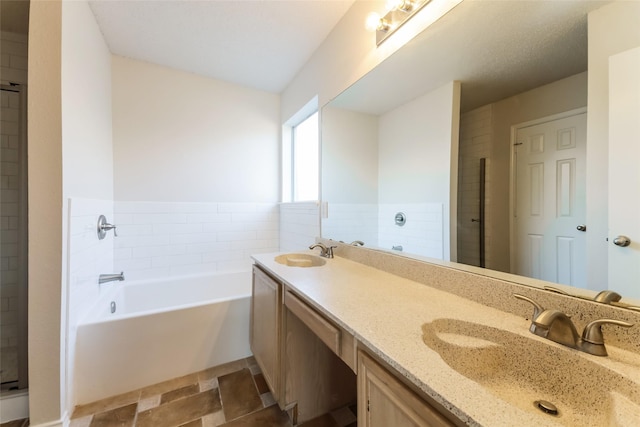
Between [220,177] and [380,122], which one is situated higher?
[380,122]

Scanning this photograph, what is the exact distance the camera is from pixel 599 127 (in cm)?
73

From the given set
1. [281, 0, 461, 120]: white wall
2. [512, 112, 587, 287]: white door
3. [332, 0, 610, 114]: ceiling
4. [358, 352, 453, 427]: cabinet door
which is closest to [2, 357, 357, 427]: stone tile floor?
[358, 352, 453, 427]: cabinet door

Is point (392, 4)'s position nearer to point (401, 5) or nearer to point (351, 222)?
point (401, 5)

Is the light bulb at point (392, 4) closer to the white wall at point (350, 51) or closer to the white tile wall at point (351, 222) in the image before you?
the white wall at point (350, 51)

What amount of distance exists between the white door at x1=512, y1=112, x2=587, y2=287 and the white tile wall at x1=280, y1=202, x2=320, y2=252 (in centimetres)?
146

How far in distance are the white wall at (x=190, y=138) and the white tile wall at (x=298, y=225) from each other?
37cm

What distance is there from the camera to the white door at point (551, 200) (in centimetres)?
78

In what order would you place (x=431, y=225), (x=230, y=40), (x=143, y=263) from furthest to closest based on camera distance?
(x=143, y=263) → (x=230, y=40) → (x=431, y=225)

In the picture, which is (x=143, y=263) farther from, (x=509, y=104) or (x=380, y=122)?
(x=509, y=104)

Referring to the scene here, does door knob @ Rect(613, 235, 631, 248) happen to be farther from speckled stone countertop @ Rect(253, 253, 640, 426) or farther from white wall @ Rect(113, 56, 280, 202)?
white wall @ Rect(113, 56, 280, 202)

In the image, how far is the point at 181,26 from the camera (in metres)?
1.91

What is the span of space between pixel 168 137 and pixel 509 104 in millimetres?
2742

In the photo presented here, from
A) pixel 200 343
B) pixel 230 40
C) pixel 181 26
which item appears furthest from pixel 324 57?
pixel 200 343

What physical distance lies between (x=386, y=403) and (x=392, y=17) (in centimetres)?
176
